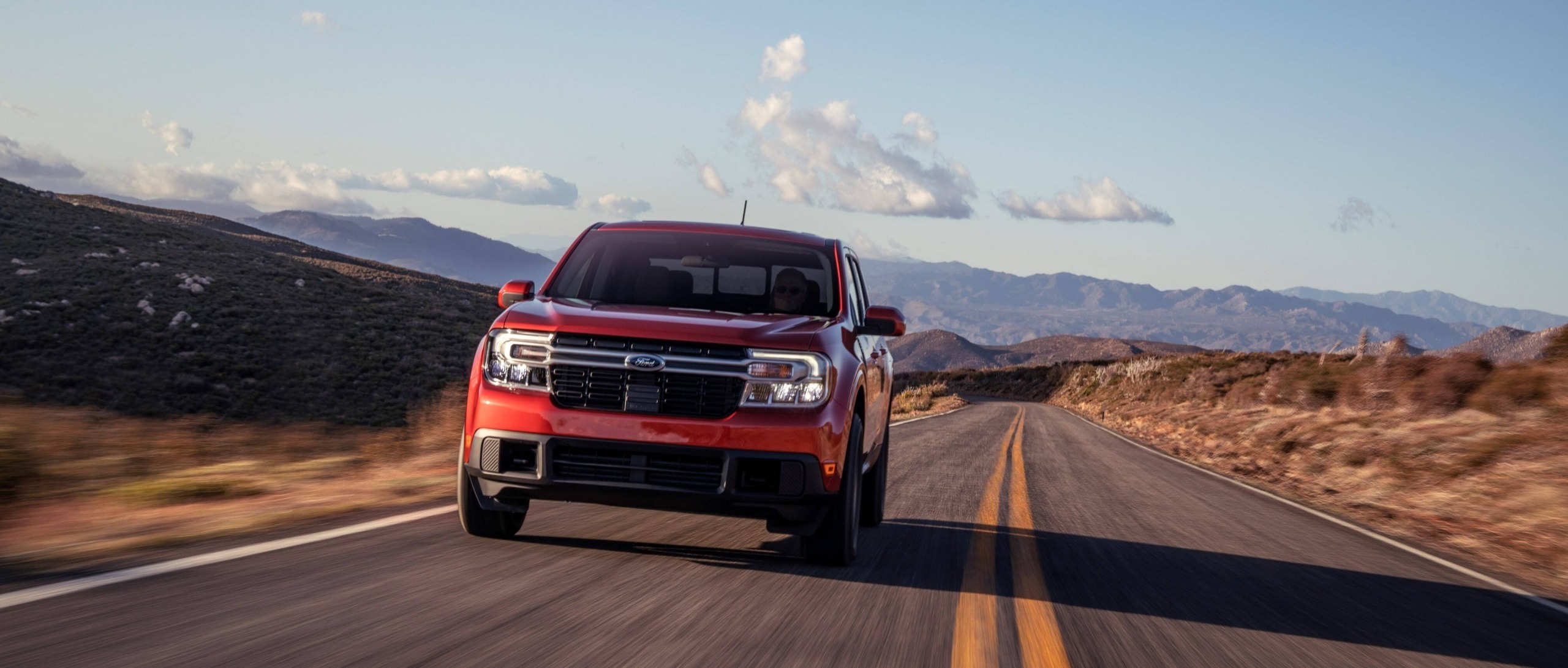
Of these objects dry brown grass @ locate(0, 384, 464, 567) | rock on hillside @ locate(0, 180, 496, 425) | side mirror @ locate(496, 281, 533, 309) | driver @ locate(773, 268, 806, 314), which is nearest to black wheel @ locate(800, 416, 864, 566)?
driver @ locate(773, 268, 806, 314)

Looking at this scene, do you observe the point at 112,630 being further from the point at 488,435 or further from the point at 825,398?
the point at 825,398

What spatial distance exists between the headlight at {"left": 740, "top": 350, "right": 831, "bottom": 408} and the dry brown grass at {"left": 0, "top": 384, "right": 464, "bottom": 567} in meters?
2.88

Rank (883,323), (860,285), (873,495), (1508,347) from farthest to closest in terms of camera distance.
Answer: (1508,347)
(860,285)
(873,495)
(883,323)

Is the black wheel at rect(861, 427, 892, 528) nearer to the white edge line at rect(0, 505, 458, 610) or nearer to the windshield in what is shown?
the windshield

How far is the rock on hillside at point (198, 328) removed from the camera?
29516 millimetres

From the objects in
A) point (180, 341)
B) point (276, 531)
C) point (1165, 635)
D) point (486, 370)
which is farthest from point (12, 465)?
point (180, 341)

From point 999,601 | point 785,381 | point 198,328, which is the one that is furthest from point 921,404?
point 785,381

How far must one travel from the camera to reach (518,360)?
5.38m

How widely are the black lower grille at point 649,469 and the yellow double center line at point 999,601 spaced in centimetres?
132

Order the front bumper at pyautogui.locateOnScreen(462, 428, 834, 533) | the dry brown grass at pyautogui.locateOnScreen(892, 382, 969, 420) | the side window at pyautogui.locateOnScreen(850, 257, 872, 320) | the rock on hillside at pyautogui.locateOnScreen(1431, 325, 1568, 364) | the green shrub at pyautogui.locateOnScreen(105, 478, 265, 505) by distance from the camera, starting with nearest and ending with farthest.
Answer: the front bumper at pyautogui.locateOnScreen(462, 428, 834, 533) → the green shrub at pyautogui.locateOnScreen(105, 478, 265, 505) → the side window at pyautogui.locateOnScreen(850, 257, 872, 320) → the rock on hillside at pyautogui.locateOnScreen(1431, 325, 1568, 364) → the dry brown grass at pyautogui.locateOnScreen(892, 382, 969, 420)

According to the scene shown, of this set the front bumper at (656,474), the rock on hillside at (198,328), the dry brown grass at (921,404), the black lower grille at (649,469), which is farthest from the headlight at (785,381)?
the rock on hillside at (198,328)

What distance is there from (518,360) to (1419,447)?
14.1 metres

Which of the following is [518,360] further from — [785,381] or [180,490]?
[180,490]

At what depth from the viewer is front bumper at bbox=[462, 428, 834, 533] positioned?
17.0 ft
